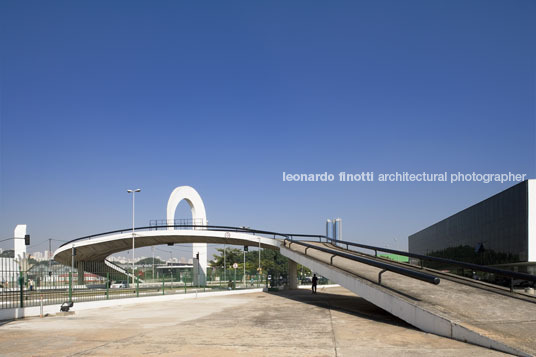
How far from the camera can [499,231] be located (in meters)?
44.8

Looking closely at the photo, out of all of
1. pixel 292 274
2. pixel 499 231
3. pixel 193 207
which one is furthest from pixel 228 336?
pixel 193 207

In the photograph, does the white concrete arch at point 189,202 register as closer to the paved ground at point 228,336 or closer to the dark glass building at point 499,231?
the dark glass building at point 499,231

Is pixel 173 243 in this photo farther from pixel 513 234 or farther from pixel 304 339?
pixel 304 339

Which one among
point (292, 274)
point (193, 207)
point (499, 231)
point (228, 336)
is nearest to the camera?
point (228, 336)

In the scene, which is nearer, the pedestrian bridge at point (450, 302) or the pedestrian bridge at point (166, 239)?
the pedestrian bridge at point (450, 302)

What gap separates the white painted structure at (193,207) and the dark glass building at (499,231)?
102ft

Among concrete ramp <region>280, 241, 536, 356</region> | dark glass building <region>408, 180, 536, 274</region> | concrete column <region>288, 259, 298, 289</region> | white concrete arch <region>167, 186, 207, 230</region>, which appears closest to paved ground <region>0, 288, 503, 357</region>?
concrete ramp <region>280, 241, 536, 356</region>

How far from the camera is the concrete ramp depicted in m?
9.41

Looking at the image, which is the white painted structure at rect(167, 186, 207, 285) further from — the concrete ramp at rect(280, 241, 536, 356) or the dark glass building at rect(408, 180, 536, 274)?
the concrete ramp at rect(280, 241, 536, 356)

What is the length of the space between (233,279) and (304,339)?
25.7m

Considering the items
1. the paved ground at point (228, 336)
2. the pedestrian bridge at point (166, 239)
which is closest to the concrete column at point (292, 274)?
the pedestrian bridge at point (166, 239)

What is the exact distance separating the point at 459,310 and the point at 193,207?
161ft

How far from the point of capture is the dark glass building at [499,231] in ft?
125

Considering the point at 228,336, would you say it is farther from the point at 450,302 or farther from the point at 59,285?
the point at 59,285
